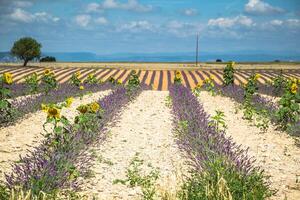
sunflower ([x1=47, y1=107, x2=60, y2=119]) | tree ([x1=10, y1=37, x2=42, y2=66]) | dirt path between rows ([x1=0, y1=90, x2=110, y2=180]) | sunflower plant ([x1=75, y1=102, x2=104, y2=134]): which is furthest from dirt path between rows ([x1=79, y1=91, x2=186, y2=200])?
tree ([x1=10, y1=37, x2=42, y2=66])

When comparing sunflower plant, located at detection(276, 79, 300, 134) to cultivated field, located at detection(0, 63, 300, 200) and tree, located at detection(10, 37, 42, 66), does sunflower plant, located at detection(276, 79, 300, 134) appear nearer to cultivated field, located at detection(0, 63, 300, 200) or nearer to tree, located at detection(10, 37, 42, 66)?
cultivated field, located at detection(0, 63, 300, 200)

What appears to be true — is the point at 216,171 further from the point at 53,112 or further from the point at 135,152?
the point at 53,112

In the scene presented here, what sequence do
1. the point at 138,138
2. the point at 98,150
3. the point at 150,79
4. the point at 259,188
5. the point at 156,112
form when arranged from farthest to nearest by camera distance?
the point at 150,79, the point at 156,112, the point at 138,138, the point at 98,150, the point at 259,188

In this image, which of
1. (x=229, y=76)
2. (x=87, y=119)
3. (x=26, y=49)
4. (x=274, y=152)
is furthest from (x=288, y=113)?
Result: (x=26, y=49)

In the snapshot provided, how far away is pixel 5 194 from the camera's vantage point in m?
5.57

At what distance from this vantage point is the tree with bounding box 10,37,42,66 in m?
58.1

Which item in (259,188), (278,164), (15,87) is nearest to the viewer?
(259,188)

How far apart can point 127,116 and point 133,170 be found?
6.36 metres

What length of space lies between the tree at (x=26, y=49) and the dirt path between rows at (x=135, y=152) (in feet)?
151

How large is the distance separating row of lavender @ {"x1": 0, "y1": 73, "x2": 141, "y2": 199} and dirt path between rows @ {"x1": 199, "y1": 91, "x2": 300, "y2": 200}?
2.83 meters

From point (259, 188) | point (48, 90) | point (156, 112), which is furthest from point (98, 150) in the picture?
point (48, 90)

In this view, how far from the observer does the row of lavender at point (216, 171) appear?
5.52 meters

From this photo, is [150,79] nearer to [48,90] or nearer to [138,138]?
[48,90]

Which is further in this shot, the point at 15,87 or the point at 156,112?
the point at 15,87
